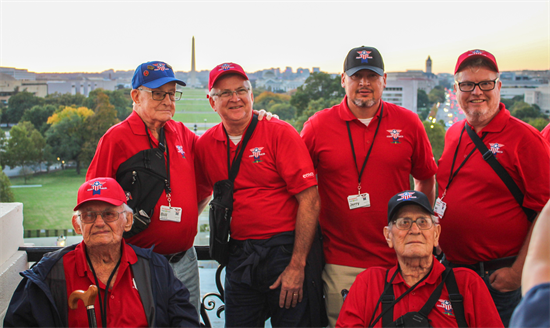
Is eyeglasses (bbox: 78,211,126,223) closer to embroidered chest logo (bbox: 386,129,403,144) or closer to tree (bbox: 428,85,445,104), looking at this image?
embroidered chest logo (bbox: 386,129,403,144)

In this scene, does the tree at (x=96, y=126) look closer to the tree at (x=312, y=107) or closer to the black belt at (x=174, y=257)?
the tree at (x=312, y=107)

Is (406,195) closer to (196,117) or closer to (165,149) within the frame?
(165,149)

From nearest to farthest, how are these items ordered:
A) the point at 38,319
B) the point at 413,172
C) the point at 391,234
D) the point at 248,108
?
the point at 38,319
the point at 391,234
the point at 248,108
the point at 413,172

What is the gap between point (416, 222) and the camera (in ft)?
7.63

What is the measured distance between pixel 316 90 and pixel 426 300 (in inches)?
1574

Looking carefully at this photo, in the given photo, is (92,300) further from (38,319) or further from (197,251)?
(197,251)

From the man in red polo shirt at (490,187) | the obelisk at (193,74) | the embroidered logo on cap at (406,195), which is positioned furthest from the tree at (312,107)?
the embroidered logo on cap at (406,195)

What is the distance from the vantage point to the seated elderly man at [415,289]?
7.03 ft

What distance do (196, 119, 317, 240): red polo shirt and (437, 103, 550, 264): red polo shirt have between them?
93cm

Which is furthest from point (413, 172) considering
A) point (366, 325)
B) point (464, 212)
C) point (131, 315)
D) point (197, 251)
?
point (131, 315)

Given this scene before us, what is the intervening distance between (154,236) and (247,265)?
0.59 metres

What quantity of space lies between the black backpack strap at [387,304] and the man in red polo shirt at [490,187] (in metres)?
0.73

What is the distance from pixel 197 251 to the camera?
309 cm

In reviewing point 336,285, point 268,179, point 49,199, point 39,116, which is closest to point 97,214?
point 268,179
